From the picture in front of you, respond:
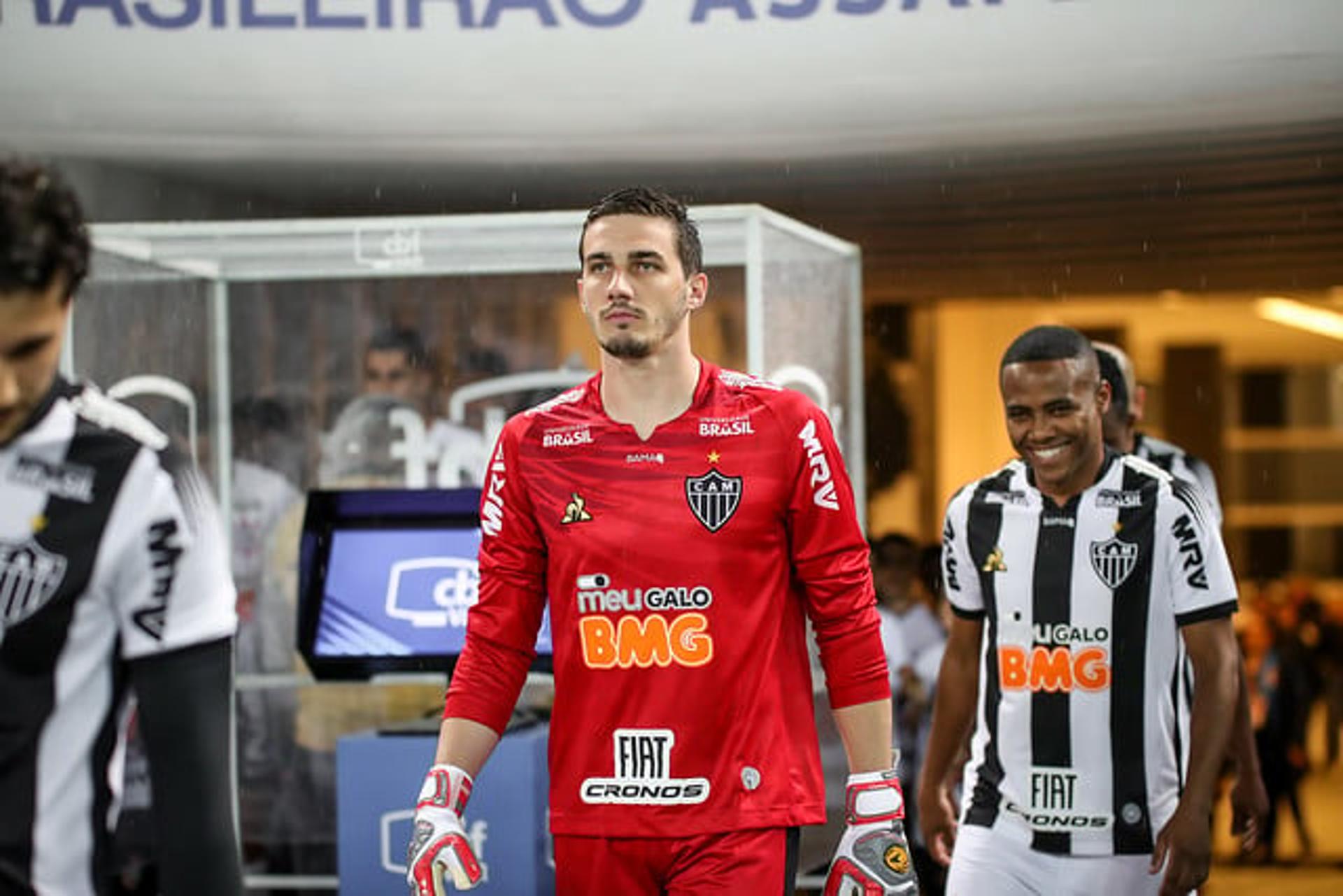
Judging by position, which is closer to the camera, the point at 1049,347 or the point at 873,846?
the point at 873,846

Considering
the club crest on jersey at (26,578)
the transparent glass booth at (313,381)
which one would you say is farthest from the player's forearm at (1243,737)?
the club crest on jersey at (26,578)

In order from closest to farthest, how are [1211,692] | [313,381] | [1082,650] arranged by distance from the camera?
1. [1211,692]
2. [1082,650]
3. [313,381]

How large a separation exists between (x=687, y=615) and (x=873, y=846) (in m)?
0.50

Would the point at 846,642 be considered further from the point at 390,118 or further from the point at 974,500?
the point at 390,118

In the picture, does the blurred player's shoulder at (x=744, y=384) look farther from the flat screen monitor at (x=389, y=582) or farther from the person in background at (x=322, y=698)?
the person in background at (x=322, y=698)

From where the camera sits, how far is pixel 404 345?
20.4 ft

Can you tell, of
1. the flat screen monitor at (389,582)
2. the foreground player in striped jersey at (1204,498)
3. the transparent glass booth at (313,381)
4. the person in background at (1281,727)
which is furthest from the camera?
the person in background at (1281,727)

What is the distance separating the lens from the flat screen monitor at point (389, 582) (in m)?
5.25

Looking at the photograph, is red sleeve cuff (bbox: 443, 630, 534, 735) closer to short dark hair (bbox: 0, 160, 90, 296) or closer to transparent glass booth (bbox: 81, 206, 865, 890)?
short dark hair (bbox: 0, 160, 90, 296)

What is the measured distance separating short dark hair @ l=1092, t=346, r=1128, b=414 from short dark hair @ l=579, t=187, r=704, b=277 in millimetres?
1766

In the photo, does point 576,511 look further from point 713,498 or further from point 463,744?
point 463,744

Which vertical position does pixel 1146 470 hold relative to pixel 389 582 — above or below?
above

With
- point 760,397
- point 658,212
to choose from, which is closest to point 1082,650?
point 760,397

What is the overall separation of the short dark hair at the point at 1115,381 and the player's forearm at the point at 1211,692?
1127mm
